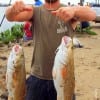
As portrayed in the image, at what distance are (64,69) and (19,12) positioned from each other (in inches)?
32.7

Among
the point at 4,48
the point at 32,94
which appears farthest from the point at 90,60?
the point at 32,94

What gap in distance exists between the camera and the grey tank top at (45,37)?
448 cm

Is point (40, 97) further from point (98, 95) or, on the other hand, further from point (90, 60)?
point (90, 60)

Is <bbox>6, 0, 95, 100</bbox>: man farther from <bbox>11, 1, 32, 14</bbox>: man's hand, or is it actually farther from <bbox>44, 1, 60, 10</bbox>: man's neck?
<bbox>11, 1, 32, 14</bbox>: man's hand

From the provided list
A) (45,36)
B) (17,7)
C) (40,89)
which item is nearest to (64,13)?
(17,7)

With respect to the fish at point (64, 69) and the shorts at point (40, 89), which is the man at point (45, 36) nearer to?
the shorts at point (40, 89)

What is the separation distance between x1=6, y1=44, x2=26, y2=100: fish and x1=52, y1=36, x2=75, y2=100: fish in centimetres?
34

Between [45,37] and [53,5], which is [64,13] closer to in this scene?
[53,5]

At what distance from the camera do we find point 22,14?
14.4 ft

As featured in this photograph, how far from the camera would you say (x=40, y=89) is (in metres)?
4.68

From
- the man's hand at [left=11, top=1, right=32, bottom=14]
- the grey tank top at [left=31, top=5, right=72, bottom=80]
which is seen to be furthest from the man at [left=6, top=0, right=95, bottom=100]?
the man's hand at [left=11, top=1, right=32, bottom=14]

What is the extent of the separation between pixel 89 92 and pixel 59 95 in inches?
260

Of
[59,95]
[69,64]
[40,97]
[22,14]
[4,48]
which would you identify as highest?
[22,14]

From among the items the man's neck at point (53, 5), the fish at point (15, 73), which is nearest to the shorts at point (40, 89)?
the fish at point (15, 73)
